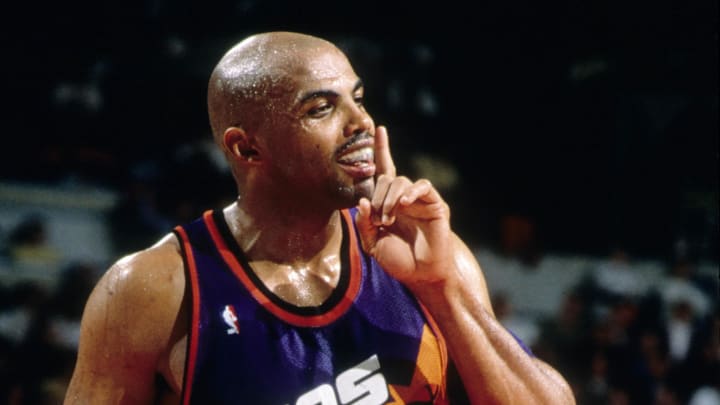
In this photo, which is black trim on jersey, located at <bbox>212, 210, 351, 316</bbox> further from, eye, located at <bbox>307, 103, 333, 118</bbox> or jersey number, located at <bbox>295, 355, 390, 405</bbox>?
eye, located at <bbox>307, 103, 333, 118</bbox>

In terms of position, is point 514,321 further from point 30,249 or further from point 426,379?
point 426,379

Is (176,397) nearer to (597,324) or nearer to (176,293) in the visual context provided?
(176,293)

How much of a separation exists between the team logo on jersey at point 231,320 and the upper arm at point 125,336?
0.10 metres

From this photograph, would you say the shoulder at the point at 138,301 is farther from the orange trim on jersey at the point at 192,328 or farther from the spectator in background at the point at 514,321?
the spectator in background at the point at 514,321

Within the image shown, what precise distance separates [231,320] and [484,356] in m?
0.55

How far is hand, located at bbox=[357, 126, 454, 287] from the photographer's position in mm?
2131

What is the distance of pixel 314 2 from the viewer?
8.60 meters

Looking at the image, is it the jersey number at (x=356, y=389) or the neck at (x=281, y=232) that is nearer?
the jersey number at (x=356, y=389)

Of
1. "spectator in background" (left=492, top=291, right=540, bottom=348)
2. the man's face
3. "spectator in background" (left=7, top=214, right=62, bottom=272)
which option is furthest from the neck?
"spectator in background" (left=7, top=214, right=62, bottom=272)

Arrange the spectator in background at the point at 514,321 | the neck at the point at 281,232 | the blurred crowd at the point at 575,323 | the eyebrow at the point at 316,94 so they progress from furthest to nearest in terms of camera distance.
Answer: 1. the spectator in background at the point at 514,321
2. the blurred crowd at the point at 575,323
3. the neck at the point at 281,232
4. the eyebrow at the point at 316,94

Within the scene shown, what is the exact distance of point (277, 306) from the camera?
223 cm

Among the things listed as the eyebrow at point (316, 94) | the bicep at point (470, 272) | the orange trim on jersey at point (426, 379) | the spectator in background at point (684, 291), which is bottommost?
the spectator in background at point (684, 291)

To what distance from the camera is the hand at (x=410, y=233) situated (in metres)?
2.13

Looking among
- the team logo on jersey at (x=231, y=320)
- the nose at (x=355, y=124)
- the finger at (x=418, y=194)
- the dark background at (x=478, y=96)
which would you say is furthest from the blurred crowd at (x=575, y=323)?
the finger at (x=418, y=194)
